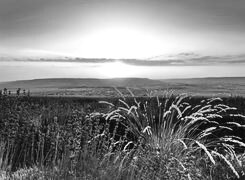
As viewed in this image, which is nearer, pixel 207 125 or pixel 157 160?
pixel 157 160

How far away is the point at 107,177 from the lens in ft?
17.0

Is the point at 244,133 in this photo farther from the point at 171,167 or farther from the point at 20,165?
the point at 20,165

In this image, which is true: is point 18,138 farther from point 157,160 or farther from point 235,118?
point 235,118

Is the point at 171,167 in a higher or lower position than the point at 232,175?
higher

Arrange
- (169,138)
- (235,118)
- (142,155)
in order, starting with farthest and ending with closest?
1. (235,118)
2. (169,138)
3. (142,155)

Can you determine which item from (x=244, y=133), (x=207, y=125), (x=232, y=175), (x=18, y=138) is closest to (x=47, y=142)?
(x=18, y=138)

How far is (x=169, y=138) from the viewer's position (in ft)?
25.6

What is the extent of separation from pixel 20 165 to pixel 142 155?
8.91ft

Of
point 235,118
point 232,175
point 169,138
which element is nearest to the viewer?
point 232,175

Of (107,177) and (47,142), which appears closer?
(107,177)

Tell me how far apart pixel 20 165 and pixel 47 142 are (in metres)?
1.11

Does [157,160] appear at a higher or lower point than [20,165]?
higher

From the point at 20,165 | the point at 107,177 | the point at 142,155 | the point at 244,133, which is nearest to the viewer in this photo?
the point at 107,177

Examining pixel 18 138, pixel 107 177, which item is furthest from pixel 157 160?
pixel 18 138
